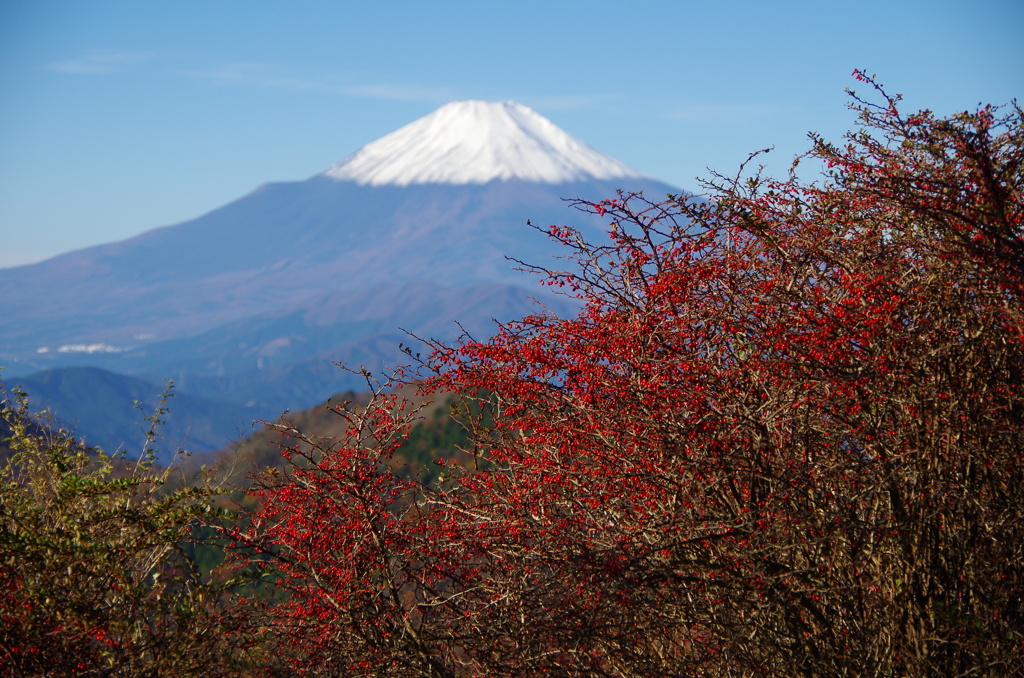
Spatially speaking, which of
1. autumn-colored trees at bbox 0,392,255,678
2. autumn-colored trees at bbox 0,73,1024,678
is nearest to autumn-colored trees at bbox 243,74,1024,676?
autumn-colored trees at bbox 0,73,1024,678

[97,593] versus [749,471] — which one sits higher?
[749,471]

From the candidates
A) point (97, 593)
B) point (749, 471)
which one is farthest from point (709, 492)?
point (97, 593)

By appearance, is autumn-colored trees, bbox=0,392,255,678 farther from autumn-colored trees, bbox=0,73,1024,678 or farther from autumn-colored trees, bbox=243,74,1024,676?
autumn-colored trees, bbox=243,74,1024,676

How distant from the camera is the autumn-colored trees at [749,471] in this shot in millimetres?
5191

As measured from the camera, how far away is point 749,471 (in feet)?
17.9

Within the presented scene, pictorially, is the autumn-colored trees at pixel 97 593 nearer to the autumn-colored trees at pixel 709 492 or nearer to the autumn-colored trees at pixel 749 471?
the autumn-colored trees at pixel 709 492

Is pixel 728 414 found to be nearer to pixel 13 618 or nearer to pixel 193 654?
pixel 193 654

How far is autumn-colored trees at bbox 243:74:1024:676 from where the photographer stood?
17.0 ft

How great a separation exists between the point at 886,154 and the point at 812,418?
1929mm

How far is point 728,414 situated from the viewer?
17.0 ft

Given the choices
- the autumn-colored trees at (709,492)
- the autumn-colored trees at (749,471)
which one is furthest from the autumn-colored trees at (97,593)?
the autumn-colored trees at (749,471)

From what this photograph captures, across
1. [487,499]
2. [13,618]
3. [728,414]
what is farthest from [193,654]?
[728,414]

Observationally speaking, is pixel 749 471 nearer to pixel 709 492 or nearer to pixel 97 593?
pixel 709 492

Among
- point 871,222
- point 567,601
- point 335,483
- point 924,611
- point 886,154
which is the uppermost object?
point 886,154
